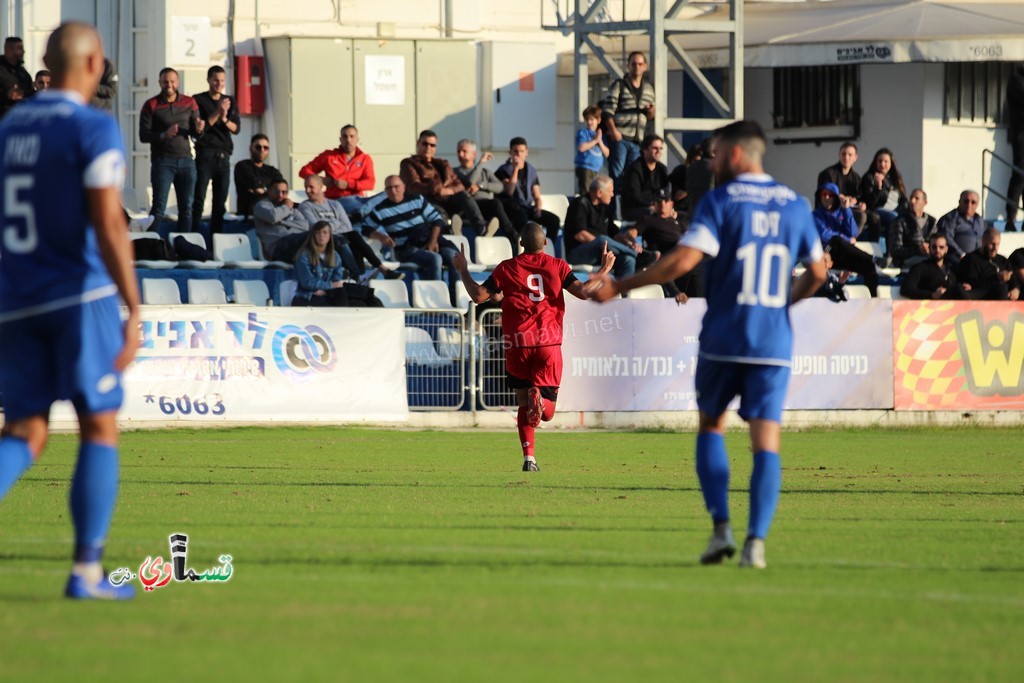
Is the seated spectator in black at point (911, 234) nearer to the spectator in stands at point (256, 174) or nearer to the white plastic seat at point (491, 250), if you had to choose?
the white plastic seat at point (491, 250)

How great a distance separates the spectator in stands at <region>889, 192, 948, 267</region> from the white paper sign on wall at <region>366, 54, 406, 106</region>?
380 inches

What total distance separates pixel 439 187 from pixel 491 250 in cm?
113

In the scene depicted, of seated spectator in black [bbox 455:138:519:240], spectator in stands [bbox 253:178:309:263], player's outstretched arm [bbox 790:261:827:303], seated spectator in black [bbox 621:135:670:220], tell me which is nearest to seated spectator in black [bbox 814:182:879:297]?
seated spectator in black [bbox 621:135:670:220]

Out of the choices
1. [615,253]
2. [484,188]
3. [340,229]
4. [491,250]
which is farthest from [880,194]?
[340,229]

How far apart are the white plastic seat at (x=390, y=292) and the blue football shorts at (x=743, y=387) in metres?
13.8

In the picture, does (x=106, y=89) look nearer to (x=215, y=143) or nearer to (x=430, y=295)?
(x=215, y=143)

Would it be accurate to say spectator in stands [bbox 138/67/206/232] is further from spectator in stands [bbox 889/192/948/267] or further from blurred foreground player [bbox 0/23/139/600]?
blurred foreground player [bbox 0/23/139/600]

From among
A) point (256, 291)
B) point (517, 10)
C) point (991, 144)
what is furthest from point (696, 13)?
point (256, 291)

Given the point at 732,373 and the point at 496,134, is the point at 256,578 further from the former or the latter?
the point at 496,134

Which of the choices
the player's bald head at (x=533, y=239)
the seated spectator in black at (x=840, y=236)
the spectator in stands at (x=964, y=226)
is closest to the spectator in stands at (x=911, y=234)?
the spectator in stands at (x=964, y=226)

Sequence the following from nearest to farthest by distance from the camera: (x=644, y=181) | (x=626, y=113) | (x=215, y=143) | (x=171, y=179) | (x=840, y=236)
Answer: (x=171, y=179), (x=215, y=143), (x=840, y=236), (x=644, y=181), (x=626, y=113)

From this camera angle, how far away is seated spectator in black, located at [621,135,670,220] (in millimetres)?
24312

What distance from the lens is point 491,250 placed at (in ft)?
76.1

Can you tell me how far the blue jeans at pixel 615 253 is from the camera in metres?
23.0
